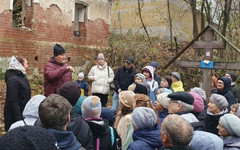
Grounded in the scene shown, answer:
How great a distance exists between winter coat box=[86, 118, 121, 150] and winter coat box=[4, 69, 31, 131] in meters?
1.58

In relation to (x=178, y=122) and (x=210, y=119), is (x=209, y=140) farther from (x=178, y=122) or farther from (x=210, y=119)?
(x=210, y=119)

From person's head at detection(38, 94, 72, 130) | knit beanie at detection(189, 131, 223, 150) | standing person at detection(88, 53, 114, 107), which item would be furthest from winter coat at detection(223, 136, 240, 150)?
standing person at detection(88, 53, 114, 107)

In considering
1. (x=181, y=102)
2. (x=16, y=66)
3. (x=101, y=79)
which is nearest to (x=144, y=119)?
(x=181, y=102)

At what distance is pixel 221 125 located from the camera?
9.80ft

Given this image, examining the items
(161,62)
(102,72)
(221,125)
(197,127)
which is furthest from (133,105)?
(161,62)

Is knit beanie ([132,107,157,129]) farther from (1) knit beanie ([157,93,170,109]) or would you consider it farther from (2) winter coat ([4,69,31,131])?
(2) winter coat ([4,69,31,131])

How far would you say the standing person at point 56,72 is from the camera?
457 centimetres

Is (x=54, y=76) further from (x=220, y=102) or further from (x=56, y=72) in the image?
(x=220, y=102)

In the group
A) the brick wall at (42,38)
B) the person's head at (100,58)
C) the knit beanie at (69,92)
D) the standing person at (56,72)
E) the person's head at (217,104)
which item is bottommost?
the person's head at (217,104)

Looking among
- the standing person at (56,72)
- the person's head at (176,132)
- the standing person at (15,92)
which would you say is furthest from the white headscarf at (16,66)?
the person's head at (176,132)

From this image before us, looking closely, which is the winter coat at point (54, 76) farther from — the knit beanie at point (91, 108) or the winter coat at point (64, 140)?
the winter coat at point (64, 140)

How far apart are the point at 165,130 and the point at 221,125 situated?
0.90 m

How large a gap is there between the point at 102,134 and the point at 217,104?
1780mm

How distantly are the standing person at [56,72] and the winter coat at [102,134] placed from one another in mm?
Result: 1802
